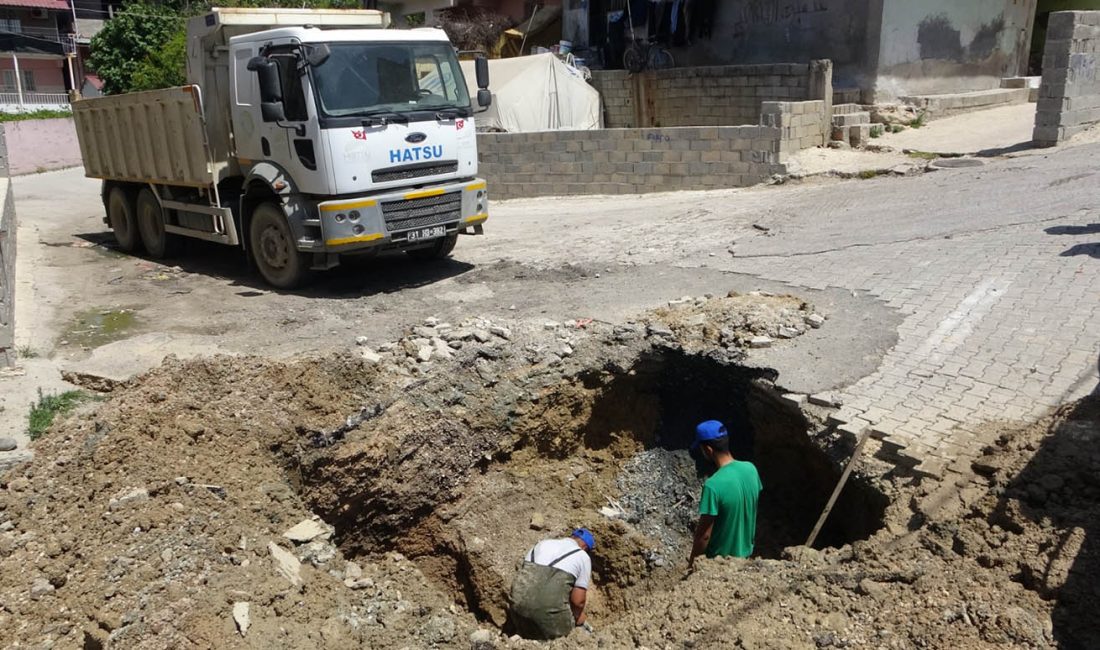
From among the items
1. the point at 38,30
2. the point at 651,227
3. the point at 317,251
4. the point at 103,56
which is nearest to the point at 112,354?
the point at 317,251

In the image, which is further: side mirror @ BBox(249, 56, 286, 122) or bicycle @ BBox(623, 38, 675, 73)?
bicycle @ BBox(623, 38, 675, 73)

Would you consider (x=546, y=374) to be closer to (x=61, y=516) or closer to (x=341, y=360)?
(x=341, y=360)

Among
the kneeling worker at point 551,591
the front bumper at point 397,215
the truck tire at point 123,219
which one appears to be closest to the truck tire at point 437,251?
the front bumper at point 397,215

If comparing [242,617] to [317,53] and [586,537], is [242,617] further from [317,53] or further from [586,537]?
[317,53]

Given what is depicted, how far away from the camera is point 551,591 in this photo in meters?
5.12

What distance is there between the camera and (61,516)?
5035 mm

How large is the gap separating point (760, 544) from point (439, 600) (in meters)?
2.36

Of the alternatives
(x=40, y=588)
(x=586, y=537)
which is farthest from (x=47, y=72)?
(x=586, y=537)

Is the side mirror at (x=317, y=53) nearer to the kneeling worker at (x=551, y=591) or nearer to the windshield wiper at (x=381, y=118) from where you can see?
the windshield wiper at (x=381, y=118)

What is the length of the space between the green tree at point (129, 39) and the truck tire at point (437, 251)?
26853mm

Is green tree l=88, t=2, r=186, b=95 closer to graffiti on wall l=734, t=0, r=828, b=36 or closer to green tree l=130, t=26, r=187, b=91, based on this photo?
green tree l=130, t=26, r=187, b=91

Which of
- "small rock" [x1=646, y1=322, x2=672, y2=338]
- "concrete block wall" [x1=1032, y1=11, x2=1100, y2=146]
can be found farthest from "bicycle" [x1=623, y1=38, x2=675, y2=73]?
"small rock" [x1=646, y1=322, x2=672, y2=338]

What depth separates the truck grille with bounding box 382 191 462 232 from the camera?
883cm

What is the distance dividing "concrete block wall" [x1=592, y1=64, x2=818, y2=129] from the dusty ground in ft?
31.7
